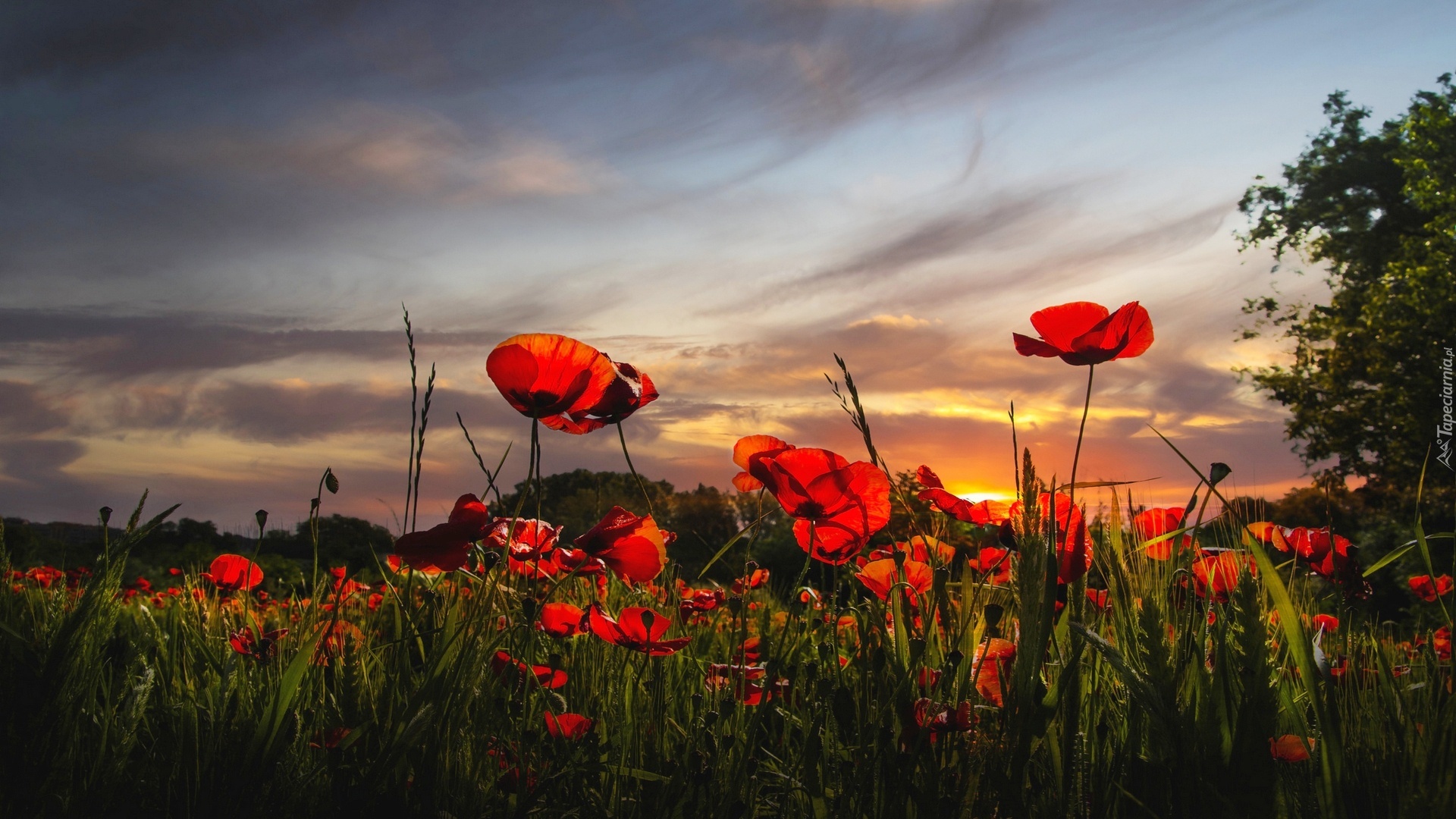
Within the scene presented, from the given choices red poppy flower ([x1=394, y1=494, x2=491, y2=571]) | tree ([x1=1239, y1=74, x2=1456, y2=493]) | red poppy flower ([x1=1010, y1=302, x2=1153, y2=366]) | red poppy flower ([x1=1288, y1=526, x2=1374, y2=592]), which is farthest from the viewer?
tree ([x1=1239, y1=74, x2=1456, y2=493])

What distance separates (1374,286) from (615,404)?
2274 centimetres

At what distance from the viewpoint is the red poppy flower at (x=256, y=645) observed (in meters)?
2.05

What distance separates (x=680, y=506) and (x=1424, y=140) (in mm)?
17332

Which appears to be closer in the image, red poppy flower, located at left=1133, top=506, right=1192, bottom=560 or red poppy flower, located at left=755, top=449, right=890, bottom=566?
red poppy flower, located at left=755, top=449, right=890, bottom=566

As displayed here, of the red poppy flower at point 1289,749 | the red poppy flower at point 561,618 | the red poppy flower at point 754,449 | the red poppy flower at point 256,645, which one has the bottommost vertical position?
the red poppy flower at point 1289,749

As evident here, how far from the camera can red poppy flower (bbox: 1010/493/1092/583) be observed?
1418mm

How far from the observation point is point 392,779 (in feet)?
4.92

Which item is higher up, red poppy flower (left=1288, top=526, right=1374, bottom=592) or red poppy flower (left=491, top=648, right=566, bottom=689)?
red poppy flower (left=1288, top=526, right=1374, bottom=592)

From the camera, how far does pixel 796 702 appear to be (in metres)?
1.94

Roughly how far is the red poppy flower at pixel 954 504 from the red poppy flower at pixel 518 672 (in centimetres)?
86

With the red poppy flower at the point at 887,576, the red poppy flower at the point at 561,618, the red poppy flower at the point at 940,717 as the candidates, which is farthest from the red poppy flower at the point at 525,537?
the red poppy flower at the point at 940,717

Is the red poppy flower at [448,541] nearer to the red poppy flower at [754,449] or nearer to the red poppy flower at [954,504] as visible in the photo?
the red poppy flower at [754,449]

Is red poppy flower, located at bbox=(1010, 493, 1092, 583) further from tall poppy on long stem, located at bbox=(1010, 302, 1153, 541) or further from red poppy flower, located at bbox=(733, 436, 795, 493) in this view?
red poppy flower, located at bbox=(733, 436, 795, 493)

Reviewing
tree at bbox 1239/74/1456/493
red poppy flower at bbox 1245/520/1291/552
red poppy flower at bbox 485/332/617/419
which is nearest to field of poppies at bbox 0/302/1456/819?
red poppy flower at bbox 485/332/617/419
